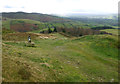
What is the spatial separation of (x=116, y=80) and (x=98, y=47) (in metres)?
17.5

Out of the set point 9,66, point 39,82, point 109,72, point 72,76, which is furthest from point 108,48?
point 9,66

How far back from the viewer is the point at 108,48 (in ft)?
97.8

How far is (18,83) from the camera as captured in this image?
877 centimetres

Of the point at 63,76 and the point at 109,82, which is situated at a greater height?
the point at 63,76

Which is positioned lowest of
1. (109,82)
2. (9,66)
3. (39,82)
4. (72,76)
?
(109,82)

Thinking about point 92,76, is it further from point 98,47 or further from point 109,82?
point 98,47

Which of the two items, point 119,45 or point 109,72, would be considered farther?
point 119,45

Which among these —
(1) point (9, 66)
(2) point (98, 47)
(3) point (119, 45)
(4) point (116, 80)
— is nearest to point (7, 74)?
(1) point (9, 66)

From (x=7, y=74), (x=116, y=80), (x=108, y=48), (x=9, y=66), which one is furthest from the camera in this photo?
(x=108, y=48)

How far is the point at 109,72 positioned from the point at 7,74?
16245mm

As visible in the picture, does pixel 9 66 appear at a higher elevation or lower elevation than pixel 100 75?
higher

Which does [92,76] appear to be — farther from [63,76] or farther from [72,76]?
[63,76]

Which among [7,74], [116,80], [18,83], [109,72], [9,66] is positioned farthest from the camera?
[109,72]

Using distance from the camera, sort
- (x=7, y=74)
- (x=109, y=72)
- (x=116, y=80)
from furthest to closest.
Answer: (x=109, y=72) → (x=116, y=80) → (x=7, y=74)
